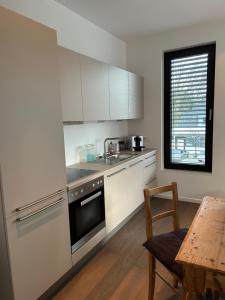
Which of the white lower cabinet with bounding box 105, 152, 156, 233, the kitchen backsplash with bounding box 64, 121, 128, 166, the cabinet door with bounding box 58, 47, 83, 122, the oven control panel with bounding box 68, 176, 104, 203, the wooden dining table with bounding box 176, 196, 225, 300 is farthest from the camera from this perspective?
the kitchen backsplash with bounding box 64, 121, 128, 166

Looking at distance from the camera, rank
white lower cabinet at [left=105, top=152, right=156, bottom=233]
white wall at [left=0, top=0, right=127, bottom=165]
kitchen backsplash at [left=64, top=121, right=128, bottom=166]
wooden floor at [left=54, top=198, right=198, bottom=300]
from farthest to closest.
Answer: kitchen backsplash at [left=64, top=121, right=128, bottom=166] < white lower cabinet at [left=105, top=152, right=156, bottom=233] < white wall at [left=0, top=0, right=127, bottom=165] < wooden floor at [left=54, top=198, right=198, bottom=300]

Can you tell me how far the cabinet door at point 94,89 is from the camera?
251 cm

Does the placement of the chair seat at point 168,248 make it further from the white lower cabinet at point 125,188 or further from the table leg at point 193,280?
→ the white lower cabinet at point 125,188

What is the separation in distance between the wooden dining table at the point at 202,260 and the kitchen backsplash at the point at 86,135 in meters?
1.84

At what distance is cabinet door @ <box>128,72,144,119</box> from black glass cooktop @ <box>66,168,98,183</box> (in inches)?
54.9

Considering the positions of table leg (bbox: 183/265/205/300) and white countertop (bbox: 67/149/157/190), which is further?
white countertop (bbox: 67/149/157/190)

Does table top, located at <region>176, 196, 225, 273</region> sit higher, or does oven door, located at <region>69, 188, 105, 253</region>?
table top, located at <region>176, 196, 225, 273</region>

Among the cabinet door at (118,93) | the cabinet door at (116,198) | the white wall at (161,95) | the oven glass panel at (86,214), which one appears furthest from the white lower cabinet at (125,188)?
the cabinet door at (118,93)

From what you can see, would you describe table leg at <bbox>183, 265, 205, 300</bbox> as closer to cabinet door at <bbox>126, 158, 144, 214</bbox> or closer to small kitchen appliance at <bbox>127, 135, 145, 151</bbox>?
cabinet door at <bbox>126, 158, 144, 214</bbox>

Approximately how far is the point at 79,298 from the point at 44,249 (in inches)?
20.1

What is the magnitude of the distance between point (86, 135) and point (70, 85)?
37.6 inches

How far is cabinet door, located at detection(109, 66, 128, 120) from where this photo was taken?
9.94ft

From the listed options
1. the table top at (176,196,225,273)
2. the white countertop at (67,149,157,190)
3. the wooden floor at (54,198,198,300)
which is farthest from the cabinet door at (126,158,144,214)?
the table top at (176,196,225,273)

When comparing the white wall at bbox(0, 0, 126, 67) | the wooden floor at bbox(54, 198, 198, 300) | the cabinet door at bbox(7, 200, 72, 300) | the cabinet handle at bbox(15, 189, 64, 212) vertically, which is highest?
the white wall at bbox(0, 0, 126, 67)
